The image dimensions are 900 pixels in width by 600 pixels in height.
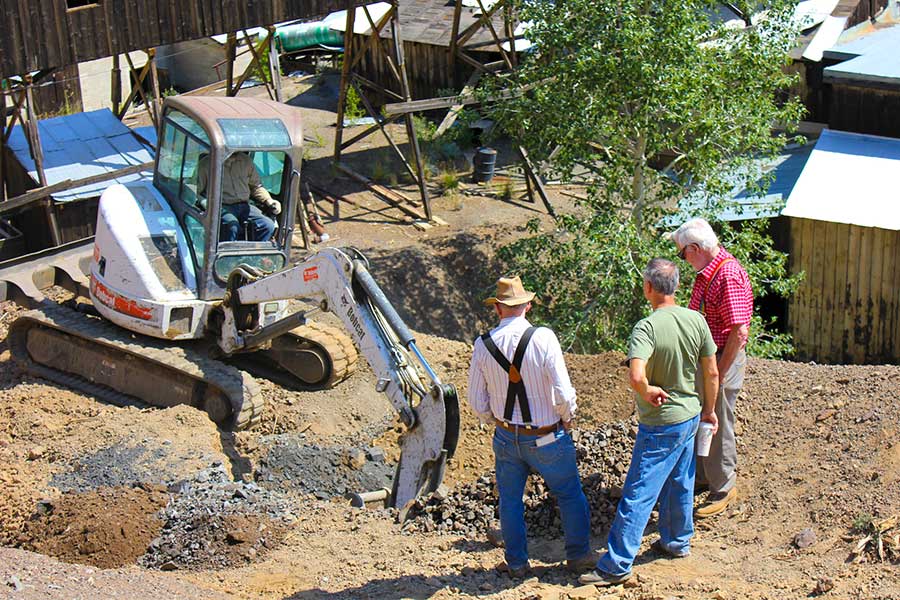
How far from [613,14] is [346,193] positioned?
24.9ft

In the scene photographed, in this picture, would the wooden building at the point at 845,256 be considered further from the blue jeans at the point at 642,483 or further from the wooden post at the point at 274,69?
the blue jeans at the point at 642,483

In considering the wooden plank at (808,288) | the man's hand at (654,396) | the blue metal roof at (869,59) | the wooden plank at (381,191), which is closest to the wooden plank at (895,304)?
the wooden plank at (808,288)

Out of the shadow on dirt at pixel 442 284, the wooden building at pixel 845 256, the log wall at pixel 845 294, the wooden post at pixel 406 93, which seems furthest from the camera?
the wooden post at pixel 406 93

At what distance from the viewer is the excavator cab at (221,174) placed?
31.7ft

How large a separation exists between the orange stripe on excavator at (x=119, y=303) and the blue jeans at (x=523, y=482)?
4.67 meters

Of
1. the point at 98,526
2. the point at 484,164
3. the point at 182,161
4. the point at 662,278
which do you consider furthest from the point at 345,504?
the point at 484,164

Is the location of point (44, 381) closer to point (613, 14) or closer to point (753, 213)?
point (613, 14)

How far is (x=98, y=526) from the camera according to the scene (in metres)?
7.75

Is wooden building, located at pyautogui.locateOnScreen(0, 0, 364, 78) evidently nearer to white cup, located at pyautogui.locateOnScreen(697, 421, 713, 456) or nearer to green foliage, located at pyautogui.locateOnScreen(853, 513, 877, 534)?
white cup, located at pyautogui.locateOnScreen(697, 421, 713, 456)

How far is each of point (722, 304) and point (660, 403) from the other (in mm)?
1027

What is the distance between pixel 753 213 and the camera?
13.9 meters

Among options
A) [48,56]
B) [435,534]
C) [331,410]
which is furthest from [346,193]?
[435,534]

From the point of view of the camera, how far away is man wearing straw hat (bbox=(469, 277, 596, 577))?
6.38 m

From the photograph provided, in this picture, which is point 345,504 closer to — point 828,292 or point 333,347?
point 333,347
